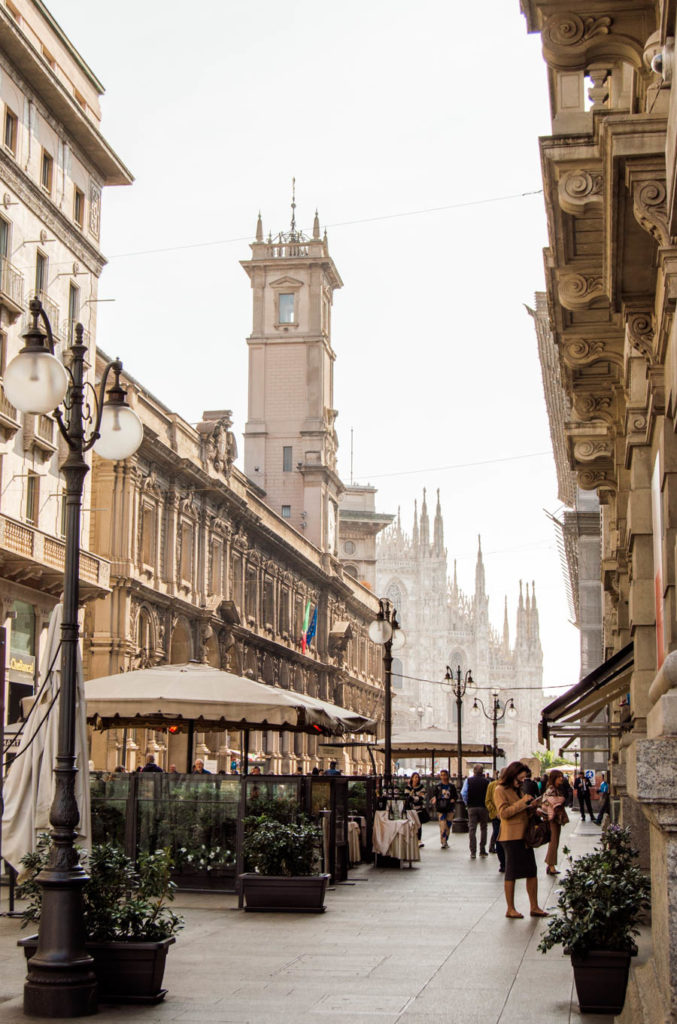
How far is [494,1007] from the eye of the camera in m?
9.48

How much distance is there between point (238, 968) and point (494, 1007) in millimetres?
2427

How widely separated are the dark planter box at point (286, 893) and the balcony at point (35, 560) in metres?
13.1

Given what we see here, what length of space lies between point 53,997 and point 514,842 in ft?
23.1

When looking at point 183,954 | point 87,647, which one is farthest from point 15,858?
point 87,647

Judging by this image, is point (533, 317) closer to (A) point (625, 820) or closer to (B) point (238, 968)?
(A) point (625, 820)

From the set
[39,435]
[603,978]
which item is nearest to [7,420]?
[39,435]

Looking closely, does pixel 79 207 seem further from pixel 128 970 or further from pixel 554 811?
pixel 128 970

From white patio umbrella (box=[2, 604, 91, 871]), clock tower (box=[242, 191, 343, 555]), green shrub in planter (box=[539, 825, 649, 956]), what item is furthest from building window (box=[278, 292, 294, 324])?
green shrub in planter (box=[539, 825, 649, 956])

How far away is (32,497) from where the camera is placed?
3253 cm

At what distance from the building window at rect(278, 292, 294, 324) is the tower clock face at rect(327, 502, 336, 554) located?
10171 millimetres

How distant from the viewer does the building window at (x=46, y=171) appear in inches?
1329

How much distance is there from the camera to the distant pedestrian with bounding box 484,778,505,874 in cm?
1933

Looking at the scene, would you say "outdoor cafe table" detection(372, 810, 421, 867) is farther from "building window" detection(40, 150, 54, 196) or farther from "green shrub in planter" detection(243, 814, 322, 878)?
"building window" detection(40, 150, 54, 196)

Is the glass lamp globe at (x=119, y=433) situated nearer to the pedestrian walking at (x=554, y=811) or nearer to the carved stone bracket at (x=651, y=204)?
the carved stone bracket at (x=651, y=204)
